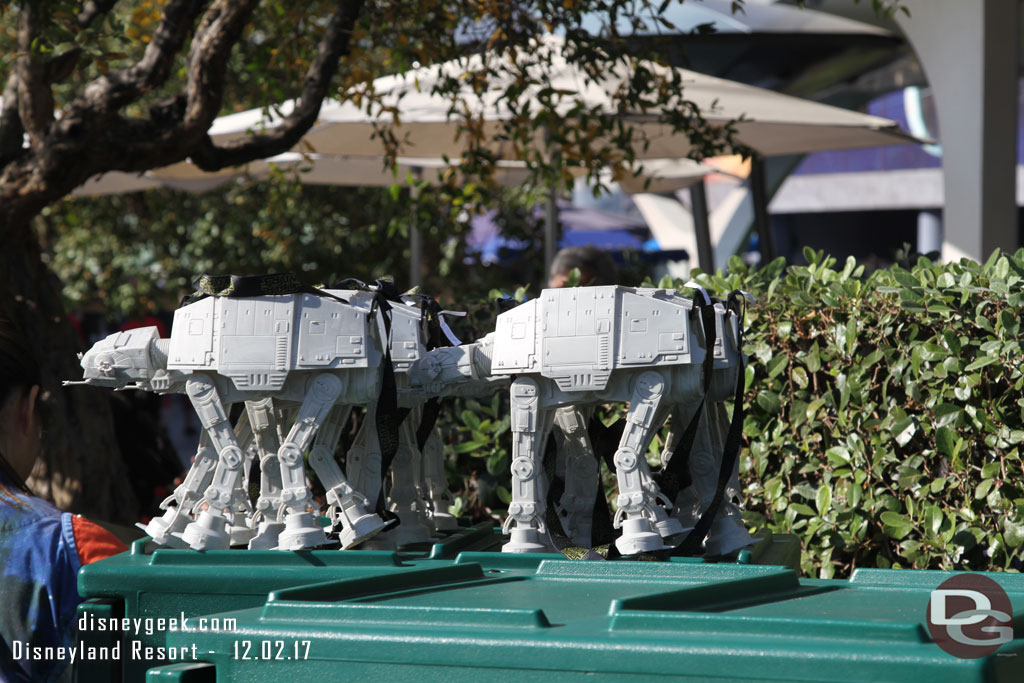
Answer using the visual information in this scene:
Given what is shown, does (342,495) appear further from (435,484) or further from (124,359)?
(124,359)

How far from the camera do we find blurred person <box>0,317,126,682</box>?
5.92ft

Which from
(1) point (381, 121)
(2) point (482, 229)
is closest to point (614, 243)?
(2) point (482, 229)

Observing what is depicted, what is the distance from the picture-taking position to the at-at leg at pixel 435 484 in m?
2.69

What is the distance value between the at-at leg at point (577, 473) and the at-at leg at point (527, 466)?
196 millimetres

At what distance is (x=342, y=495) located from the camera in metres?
2.28

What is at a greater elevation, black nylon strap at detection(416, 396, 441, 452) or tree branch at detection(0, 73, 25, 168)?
tree branch at detection(0, 73, 25, 168)

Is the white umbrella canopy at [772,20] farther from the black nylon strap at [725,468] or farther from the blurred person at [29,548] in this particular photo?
the blurred person at [29,548]

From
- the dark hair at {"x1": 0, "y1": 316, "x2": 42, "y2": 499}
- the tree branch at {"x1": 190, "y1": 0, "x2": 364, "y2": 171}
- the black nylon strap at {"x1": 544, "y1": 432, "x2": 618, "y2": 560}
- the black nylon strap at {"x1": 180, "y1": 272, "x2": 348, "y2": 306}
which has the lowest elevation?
the black nylon strap at {"x1": 544, "y1": 432, "x2": 618, "y2": 560}

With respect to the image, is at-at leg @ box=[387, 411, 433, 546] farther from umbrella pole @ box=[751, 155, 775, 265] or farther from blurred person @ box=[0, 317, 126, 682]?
umbrella pole @ box=[751, 155, 775, 265]

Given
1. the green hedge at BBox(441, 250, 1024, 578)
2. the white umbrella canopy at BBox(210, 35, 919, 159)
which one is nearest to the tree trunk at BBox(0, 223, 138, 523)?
the white umbrella canopy at BBox(210, 35, 919, 159)

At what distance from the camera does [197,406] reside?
7.52ft

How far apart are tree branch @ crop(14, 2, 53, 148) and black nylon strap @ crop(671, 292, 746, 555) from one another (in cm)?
281

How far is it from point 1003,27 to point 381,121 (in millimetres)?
3918

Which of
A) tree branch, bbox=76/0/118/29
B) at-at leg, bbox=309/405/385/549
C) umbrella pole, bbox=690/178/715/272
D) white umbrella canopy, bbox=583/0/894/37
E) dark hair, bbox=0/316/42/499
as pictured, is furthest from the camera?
white umbrella canopy, bbox=583/0/894/37
